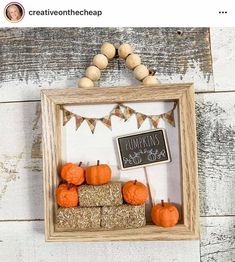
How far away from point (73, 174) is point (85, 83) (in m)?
0.22

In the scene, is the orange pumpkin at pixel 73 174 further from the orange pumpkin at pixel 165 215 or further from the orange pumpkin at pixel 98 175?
the orange pumpkin at pixel 165 215

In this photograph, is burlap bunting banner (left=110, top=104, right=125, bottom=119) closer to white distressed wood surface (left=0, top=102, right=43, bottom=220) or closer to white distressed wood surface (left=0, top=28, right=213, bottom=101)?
white distressed wood surface (left=0, top=28, right=213, bottom=101)

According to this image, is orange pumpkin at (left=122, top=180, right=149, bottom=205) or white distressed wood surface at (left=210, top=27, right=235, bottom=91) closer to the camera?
orange pumpkin at (left=122, top=180, right=149, bottom=205)

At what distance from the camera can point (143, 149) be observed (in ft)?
3.60

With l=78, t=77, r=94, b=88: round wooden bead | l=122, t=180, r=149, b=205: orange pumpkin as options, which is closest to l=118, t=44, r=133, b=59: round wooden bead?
l=78, t=77, r=94, b=88: round wooden bead

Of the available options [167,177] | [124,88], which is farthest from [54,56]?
[167,177]

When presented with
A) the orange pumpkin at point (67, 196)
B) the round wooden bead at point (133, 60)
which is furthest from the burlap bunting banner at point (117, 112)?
the orange pumpkin at point (67, 196)

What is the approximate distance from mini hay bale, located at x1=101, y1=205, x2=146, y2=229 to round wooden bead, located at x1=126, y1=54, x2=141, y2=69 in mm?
343

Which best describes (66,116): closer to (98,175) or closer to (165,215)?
(98,175)

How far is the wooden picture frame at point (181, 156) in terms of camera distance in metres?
1.07

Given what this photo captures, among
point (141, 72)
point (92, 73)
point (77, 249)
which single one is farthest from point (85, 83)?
point (77, 249)

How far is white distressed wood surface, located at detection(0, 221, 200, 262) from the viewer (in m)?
1.15

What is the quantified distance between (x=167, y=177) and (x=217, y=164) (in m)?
0.14
